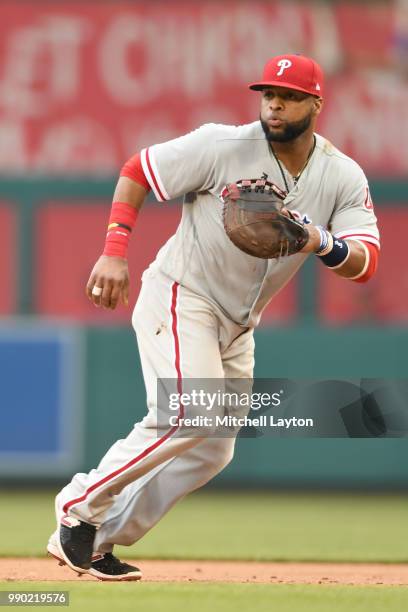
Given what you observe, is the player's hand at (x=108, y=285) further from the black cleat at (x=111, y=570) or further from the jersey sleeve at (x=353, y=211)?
the black cleat at (x=111, y=570)

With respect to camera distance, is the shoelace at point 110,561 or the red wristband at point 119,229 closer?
the red wristband at point 119,229

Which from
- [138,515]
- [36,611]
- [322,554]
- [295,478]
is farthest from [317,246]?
[295,478]

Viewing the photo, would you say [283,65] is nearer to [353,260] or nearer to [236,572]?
[353,260]

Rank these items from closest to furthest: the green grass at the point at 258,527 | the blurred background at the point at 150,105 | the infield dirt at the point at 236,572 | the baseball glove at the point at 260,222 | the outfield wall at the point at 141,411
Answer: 1. the baseball glove at the point at 260,222
2. the infield dirt at the point at 236,572
3. the green grass at the point at 258,527
4. the outfield wall at the point at 141,411
5. the blurred background at the point at 150,105

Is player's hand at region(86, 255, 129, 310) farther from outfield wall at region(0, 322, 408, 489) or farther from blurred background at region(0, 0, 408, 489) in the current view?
blurred background at region(0, 0, 408, 489)

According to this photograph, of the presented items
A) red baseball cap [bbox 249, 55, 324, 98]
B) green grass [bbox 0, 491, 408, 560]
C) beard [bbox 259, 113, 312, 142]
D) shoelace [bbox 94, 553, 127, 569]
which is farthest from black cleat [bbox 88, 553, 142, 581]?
red baseball cap [bbox 249, 55, 324, 98]

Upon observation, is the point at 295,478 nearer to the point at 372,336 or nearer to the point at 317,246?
the point at 372,336

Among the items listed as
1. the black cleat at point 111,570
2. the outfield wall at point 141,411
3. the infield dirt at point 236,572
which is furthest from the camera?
the outfield wall at point 141,411

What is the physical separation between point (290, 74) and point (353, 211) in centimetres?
53

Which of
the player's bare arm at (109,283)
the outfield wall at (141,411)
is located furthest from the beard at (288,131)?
the outfield wall at (141,411)

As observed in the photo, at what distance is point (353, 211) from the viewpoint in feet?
16.6

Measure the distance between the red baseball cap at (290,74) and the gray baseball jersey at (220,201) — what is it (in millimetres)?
225

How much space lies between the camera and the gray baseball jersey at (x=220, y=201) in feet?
16.3

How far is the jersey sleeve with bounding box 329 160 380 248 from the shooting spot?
501 centimetres
